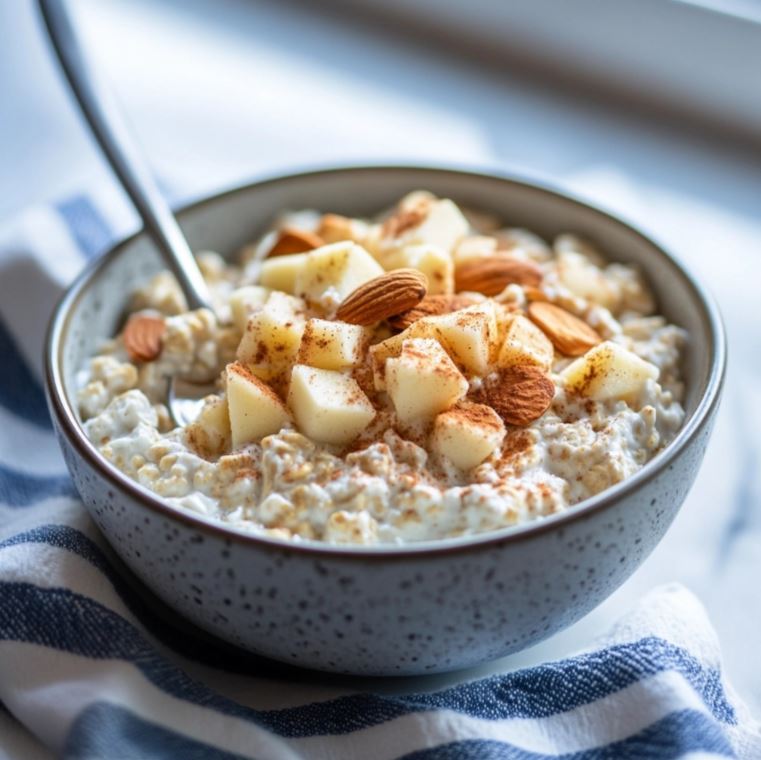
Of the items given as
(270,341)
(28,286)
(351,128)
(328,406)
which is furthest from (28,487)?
(351,128)

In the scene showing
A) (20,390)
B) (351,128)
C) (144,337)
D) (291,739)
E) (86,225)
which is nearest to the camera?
(291,739)

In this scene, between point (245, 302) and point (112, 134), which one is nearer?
point (245, 302)

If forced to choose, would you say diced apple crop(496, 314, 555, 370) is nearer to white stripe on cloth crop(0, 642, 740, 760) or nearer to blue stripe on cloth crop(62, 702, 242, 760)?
white stripe on cloth crop(0, 642, 740, 760)

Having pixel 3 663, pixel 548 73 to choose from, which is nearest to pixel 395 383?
pixel 3 663

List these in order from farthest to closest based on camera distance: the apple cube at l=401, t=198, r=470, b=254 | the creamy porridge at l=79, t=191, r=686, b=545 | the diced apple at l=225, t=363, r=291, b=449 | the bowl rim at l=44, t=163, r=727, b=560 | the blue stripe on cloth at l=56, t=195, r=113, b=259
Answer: the blue stripe on cloth at l=56, t=195, r=113, b=259 → the apple cube at l=401, t=198, r=470, b=254 → the diced apple at l=225, t=363, r=291, b=449 → the creamy porridge at l=79, t=191, r=686, b=545 → the bowl rim at l=44, t=163, r=727, b=560

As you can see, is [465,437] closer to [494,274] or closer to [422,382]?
[422,382]

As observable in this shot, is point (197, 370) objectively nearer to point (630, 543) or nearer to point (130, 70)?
point (630, 543)

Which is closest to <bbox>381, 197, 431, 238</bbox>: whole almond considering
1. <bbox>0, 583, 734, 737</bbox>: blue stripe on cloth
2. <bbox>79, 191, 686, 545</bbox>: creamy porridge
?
<bbox>79, 191, 686, 545</bbox>: creamy porridge
